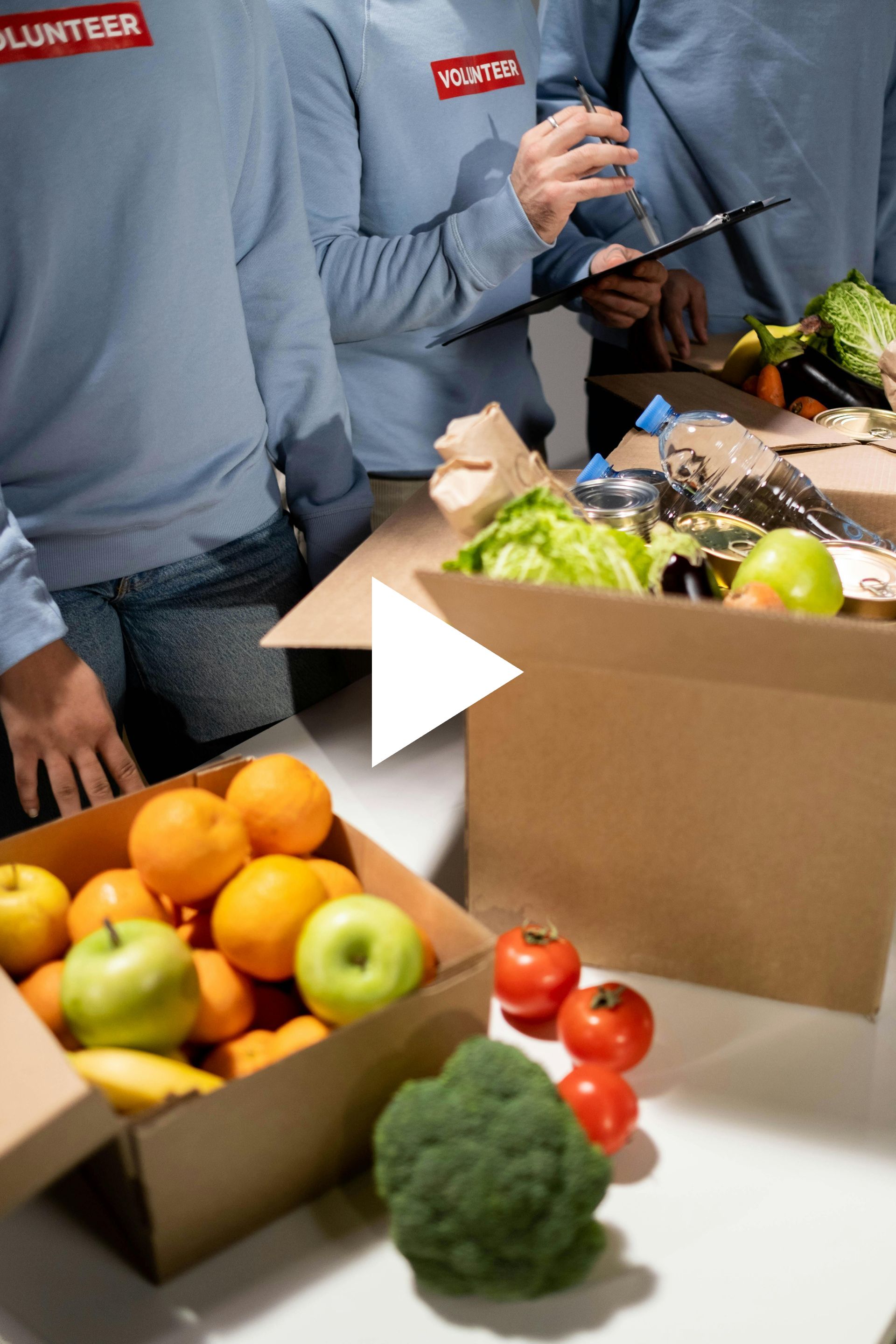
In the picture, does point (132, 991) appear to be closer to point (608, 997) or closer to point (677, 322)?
point (608, 997)

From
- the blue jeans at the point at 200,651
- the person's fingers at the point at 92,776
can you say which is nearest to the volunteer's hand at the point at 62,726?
the person's fingers at the point at 92,776

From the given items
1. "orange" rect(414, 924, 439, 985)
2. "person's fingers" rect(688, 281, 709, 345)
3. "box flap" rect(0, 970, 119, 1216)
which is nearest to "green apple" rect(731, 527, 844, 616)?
"orange" rect(414, 924, 439, 985)

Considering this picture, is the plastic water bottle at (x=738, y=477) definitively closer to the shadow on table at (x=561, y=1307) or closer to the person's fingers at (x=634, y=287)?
the person's fingers at (x=634, y=287)

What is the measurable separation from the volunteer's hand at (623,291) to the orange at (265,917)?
1.28 m

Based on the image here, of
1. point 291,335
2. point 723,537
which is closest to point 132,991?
point 723,537

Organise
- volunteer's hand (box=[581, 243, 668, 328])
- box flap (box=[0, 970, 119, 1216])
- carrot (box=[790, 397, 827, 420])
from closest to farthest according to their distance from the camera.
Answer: box flap (box=[0, 970, 119, 1216]), carrot (box=[790, 397, 827, 420]), volunteer's hand (box=[581, 243, 668, 328])

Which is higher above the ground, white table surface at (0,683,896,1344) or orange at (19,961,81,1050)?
orange at (19,961,81,1050)

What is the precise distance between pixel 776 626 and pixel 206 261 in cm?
91

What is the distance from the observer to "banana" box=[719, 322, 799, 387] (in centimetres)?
173

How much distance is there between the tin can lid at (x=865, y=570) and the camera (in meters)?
0.90

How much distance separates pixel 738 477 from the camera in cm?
126

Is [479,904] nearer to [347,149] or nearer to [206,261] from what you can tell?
[206,261]

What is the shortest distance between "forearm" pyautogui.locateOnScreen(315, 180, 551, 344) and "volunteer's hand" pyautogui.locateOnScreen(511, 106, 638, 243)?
0.02 meters

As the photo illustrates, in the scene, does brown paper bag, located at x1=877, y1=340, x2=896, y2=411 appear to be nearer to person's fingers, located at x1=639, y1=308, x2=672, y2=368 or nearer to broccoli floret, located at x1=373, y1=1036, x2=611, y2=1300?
person's fingers, located at x1=639, y1=308, x2=672, y2=368
